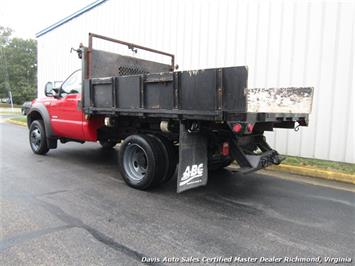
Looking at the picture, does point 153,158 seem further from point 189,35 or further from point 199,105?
point 189,35

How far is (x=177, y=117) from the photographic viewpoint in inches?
177

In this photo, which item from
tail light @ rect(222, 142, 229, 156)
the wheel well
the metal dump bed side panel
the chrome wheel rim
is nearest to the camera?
the metal dump bed side panel

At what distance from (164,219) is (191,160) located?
0.97 m

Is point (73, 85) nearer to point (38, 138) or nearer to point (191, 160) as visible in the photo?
point (38, 138)

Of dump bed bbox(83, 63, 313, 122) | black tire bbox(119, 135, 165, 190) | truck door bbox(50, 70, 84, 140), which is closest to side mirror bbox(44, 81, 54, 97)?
truck door bbox(50, 70, 84, 140)

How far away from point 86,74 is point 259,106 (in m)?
3.24

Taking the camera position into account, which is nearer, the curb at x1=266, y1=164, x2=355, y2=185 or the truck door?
the curb at x1=266, y1=164, x2=355, y2=185

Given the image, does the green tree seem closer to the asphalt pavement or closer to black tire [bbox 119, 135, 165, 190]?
the asphalt pavement

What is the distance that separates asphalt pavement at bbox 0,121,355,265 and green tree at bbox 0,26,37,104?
4752cm

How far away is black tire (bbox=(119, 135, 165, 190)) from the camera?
4.88m

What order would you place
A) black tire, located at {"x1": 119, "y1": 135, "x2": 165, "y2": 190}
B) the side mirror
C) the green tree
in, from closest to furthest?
black tire, located at {"x1": 119, "y1": 135, "x2": 165, "y2": 190}
the side mirror
the green tree

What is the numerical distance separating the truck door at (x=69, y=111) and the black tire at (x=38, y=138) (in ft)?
2.05

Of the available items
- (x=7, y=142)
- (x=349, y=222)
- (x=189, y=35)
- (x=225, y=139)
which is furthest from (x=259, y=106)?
(x=7, y=142)

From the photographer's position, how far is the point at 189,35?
10367 millimetres
